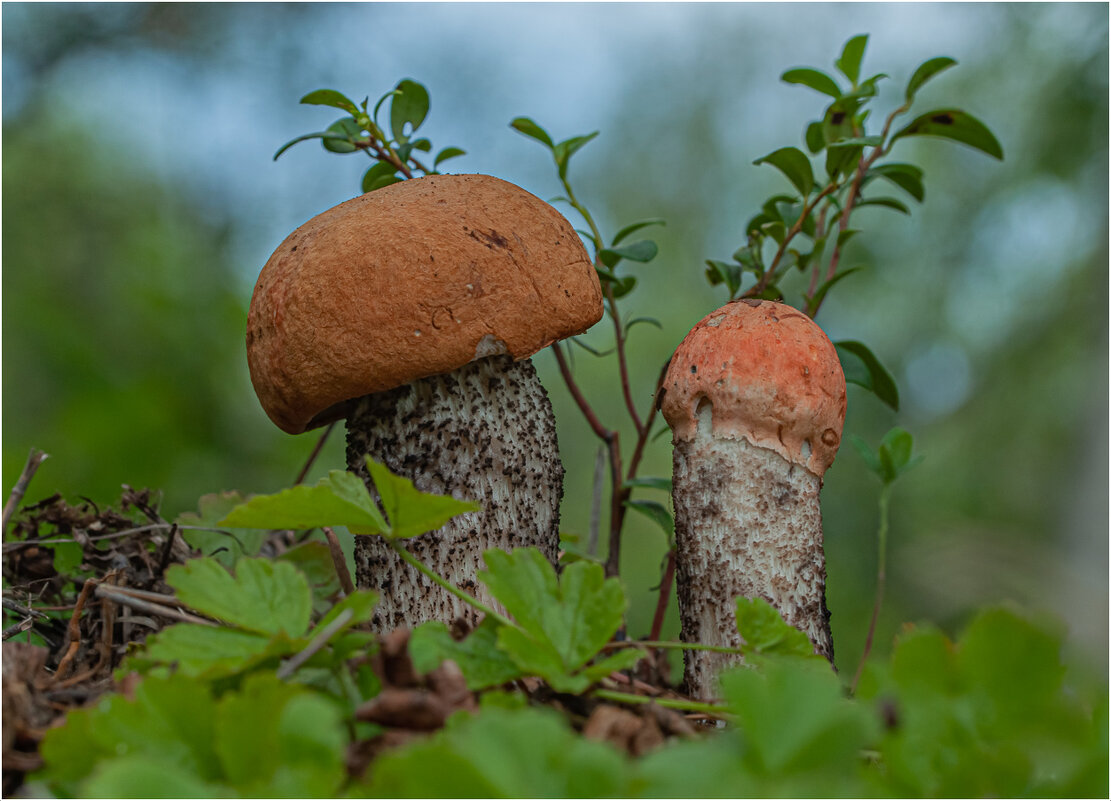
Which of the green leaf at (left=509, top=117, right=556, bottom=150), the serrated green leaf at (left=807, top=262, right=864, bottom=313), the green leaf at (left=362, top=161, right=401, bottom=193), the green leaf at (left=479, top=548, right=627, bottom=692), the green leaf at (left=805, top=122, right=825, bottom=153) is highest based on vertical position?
the green leaf at (left=509, top=117, right=556, bottom=150)

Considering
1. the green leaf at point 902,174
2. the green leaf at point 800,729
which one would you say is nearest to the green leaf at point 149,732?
the green leaf at point 800,729

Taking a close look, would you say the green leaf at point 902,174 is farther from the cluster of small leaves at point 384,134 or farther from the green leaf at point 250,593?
the green leaf at point 250,593

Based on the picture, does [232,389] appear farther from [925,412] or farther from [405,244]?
[925,412]

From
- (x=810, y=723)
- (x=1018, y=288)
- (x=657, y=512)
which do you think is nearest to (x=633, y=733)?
(x=810, y=723)

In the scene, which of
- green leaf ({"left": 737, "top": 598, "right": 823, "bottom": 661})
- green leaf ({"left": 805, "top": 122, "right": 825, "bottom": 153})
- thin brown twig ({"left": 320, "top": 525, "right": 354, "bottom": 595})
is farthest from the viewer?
green leaf ({"left": 805, "top": 122, "right": 825, "bottom": 153})

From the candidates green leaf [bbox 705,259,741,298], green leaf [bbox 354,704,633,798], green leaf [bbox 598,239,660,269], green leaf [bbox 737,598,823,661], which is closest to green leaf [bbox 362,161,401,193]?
green leaf [bbox 598,239,660,269]

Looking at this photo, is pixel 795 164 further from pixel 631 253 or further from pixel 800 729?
pixel 800 729

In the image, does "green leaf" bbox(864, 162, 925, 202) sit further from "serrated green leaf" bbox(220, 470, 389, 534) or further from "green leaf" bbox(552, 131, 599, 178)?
"serrated green leaf" bbox(220, 470, 389, 534)
